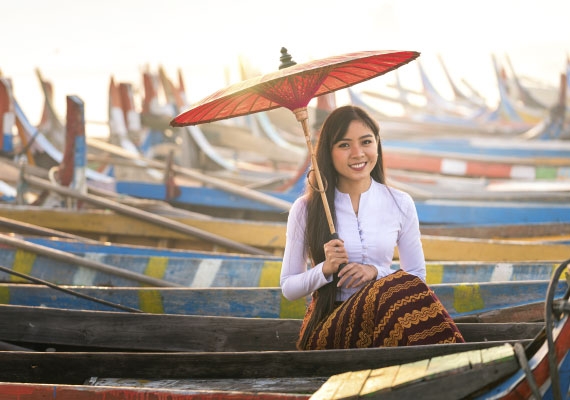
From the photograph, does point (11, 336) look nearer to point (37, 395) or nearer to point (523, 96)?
point (37, 395)

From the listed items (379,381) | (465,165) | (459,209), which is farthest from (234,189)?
(379,381)

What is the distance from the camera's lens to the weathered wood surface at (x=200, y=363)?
251 cm

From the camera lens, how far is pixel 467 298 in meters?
3.76

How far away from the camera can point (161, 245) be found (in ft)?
19.1

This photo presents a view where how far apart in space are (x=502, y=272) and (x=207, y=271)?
1.47m

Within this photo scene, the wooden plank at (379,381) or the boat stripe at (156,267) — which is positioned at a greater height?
the wooden plank at (379,381)

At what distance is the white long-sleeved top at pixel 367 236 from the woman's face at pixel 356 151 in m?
0.10

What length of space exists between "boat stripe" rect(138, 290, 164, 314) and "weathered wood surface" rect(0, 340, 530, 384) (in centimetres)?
102

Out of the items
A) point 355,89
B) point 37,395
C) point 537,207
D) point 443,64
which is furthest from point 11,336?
point 443,64

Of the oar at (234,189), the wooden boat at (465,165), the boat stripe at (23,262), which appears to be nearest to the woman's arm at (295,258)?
the boat stripe at (23,262)

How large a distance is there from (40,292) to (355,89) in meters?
16.8

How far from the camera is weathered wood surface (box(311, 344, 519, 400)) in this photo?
2.05m

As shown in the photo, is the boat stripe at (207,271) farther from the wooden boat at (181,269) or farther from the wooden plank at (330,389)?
the wooden plank at (330,389)

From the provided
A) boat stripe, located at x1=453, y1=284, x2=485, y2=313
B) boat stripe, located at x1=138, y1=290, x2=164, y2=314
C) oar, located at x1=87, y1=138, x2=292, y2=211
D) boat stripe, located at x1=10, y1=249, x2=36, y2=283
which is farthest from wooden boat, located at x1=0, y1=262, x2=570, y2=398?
oar, located at x1=87, y1=138, x2=292, y2=211
